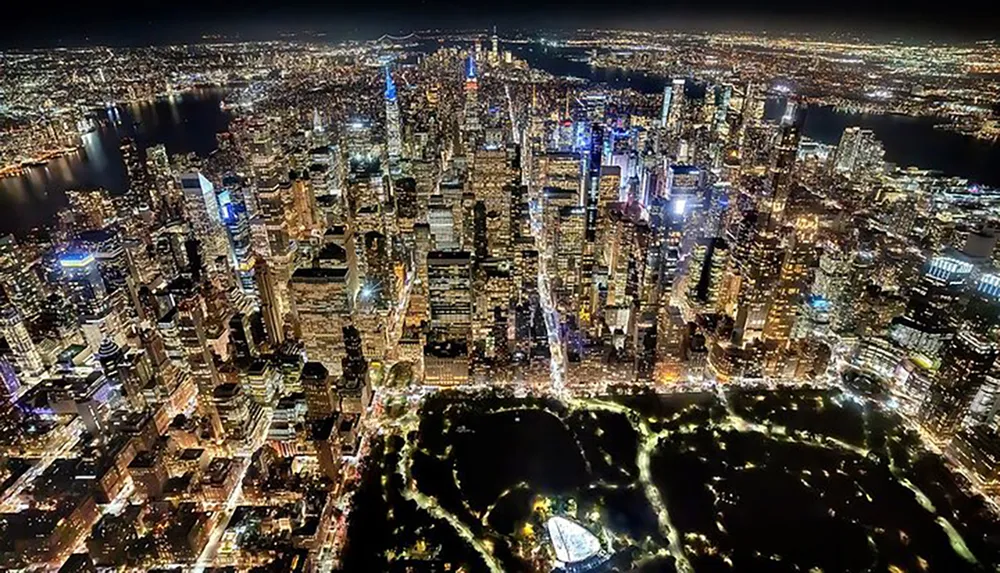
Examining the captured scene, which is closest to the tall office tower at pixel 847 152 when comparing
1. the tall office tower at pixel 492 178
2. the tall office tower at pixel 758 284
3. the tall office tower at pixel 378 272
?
the tall office tower at pixel 758 284

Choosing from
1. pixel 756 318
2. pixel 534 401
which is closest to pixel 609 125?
pixel 756 318

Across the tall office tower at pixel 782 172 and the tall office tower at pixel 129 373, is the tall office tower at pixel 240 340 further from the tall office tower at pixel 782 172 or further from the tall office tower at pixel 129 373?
the tall office tower at pixel 782 172

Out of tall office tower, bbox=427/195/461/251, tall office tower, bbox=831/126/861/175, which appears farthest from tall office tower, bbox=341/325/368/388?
tall office tower, bbox=831/126/861/175

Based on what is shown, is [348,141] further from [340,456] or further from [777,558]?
[777,558]

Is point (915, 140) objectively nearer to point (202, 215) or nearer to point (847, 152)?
point (847, 152)

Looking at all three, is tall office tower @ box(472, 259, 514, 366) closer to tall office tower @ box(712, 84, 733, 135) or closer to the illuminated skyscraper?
the illuminated skyscraper

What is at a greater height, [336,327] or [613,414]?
[336,327]
